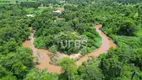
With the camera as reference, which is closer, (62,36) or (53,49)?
(53,49)

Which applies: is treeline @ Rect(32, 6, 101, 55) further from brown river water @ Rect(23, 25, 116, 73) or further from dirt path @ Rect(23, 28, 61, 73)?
dirt path @ Rect(23, 28, 61, 73)

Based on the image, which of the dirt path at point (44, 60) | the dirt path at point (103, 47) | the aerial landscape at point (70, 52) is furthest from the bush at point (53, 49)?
the dirt path at point (103, 47)

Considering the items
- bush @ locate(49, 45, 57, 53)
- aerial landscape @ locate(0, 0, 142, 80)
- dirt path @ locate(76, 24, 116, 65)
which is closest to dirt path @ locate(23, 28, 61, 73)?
aerial landscape @ locate(0, 0, 142, 80)

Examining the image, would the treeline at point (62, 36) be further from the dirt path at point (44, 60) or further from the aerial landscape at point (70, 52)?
the dirt path at point (44, 60)

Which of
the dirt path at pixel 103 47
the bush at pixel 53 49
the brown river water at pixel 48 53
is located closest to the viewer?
the brown river water at pixel 48 53

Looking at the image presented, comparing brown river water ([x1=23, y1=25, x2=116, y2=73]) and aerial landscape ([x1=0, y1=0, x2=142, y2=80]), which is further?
brown river water ([x1=23, y1=25, x2=116, y2=73])

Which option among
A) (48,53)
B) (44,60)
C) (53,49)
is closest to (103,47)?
(53,49)

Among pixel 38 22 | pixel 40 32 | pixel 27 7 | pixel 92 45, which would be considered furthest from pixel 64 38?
pixel 27 7

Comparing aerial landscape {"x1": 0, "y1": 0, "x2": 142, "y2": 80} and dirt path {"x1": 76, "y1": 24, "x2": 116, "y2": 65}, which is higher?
aerial landscape {"x1": 0, "y1": 0, "x2": 142, "y2": 80}

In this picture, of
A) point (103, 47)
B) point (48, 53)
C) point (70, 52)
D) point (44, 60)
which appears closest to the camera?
point (44, 60)

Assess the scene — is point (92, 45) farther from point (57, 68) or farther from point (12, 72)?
point (12, 72)

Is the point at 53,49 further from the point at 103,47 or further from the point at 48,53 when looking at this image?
the point at 103,47
